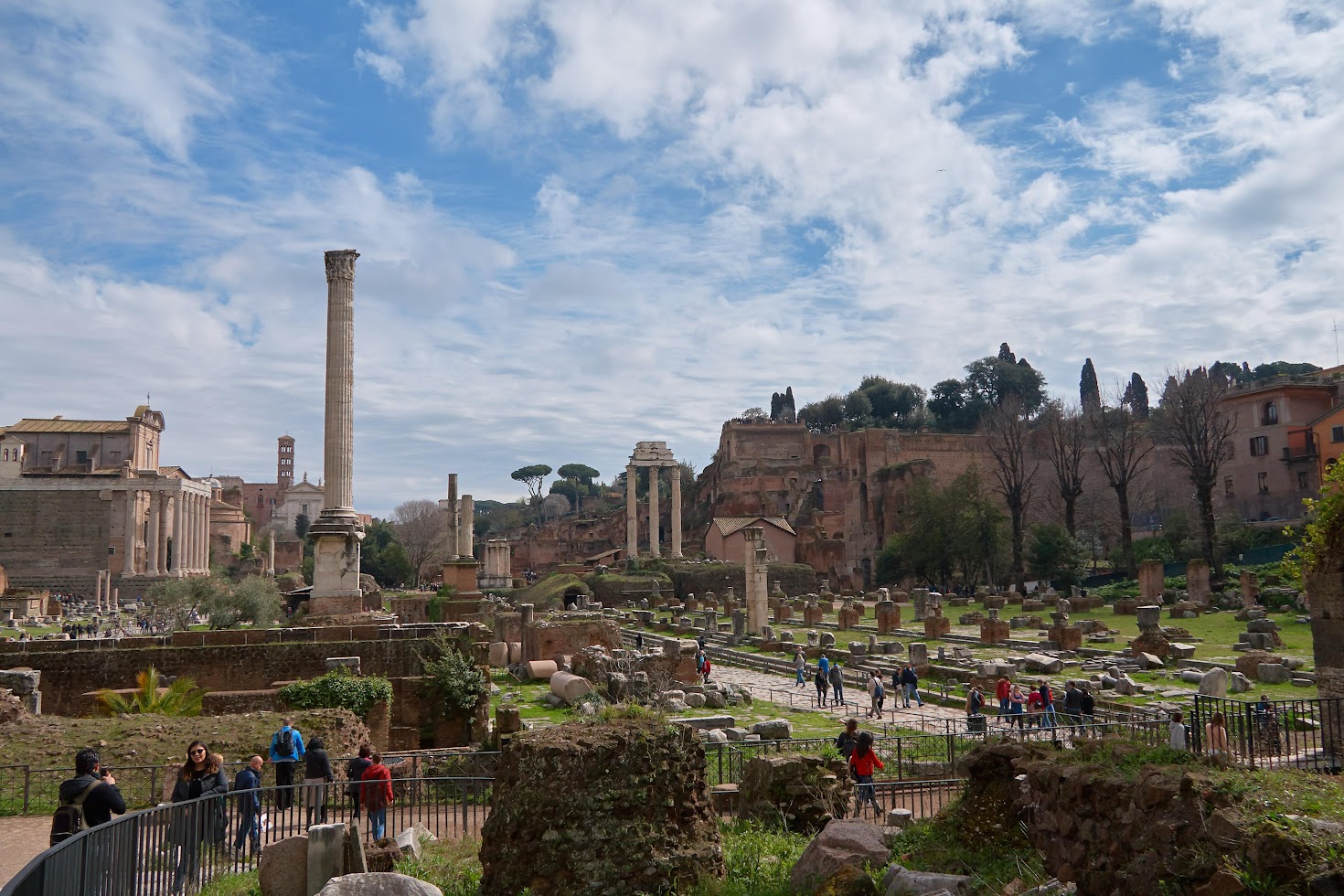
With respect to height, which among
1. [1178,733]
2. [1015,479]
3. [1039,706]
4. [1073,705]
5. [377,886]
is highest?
[1015,479]

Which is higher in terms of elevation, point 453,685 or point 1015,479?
point 1015,479

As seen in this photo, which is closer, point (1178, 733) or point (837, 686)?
point (1178, 733)

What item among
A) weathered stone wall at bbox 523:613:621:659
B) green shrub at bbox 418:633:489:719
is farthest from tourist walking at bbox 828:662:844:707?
weathered stone wall at bbox 523:613:621:659

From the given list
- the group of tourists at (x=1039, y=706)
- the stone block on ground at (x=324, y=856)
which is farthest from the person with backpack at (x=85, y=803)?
the group of tourists at (x=1039, y=706)

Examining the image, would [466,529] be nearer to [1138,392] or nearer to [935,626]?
[935,626]

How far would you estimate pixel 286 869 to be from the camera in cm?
741

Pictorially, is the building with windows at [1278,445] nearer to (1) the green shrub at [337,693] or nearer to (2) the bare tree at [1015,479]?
(2) the bare tree at [1015,479]

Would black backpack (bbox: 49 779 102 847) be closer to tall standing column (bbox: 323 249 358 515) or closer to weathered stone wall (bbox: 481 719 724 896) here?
weathered stone wall (bbox: 481 719 724 896)

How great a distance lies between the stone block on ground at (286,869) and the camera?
7352mm

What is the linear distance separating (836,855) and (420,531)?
9497 cm

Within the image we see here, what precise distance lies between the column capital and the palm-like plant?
14.0 meters

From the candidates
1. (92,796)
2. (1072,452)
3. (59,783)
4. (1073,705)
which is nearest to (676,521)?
(1072,452)

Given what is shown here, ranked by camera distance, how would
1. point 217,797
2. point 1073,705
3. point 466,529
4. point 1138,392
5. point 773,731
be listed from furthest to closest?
1. point 1138,392
2. point 466,529
3. point 1073,705
4. point 773,731
5. point 217,797

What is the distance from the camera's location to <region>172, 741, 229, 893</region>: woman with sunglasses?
802 centimetres
